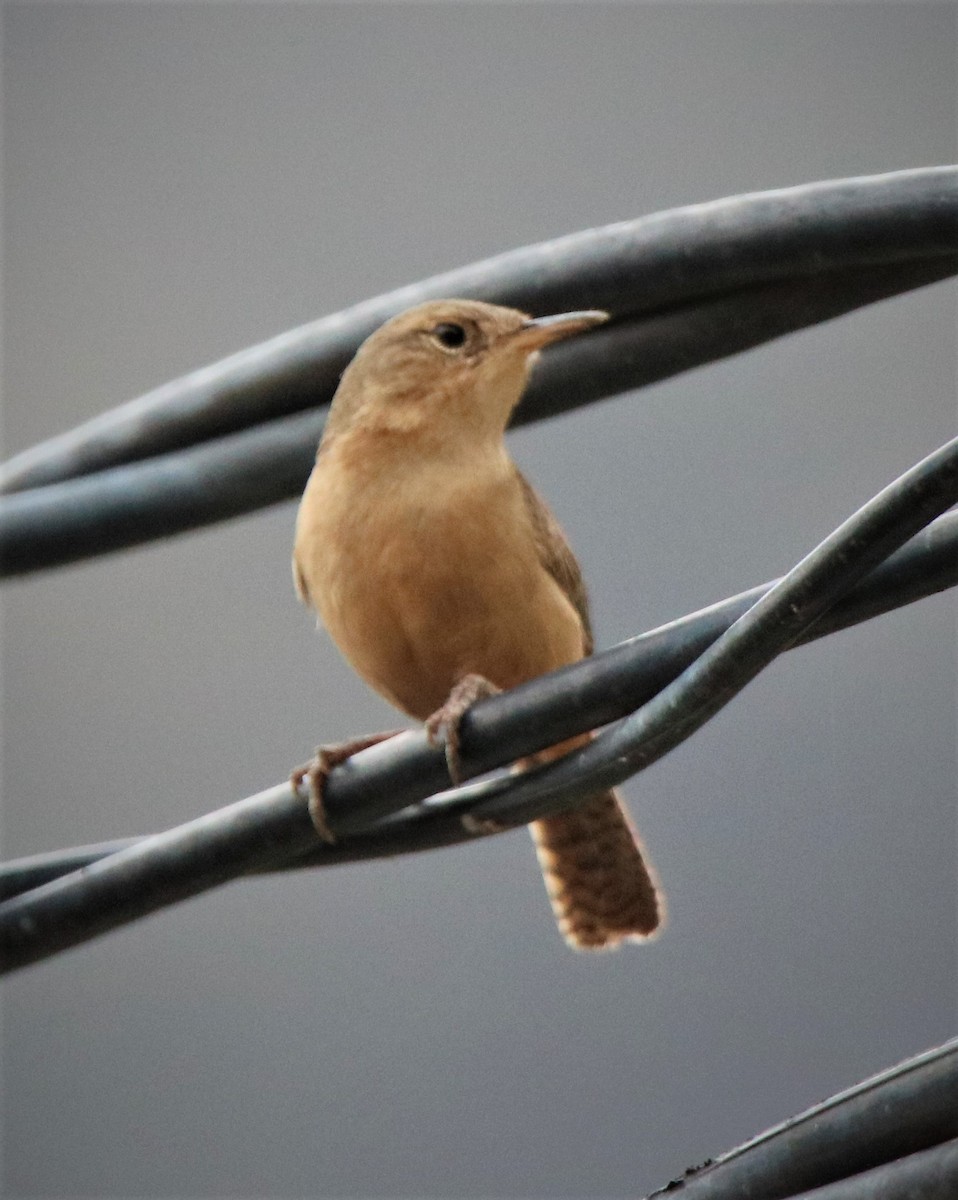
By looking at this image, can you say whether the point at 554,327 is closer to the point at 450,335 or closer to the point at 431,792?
the point at 450,335

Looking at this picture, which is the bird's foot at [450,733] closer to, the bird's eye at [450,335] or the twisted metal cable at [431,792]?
the twisted metal cable at [431,792]

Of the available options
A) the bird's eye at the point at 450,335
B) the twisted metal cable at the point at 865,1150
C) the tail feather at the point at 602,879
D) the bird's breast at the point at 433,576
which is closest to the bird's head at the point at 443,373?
the bird's eye at the point at 450,335

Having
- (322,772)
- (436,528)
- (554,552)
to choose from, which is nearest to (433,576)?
(436,528)

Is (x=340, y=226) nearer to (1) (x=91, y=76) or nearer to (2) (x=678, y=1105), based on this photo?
(1) (x=91, y=76)

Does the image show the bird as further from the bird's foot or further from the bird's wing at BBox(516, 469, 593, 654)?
the bird's foot

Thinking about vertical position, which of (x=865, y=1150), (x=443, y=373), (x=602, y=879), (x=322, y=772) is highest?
(x=443, y=373)
